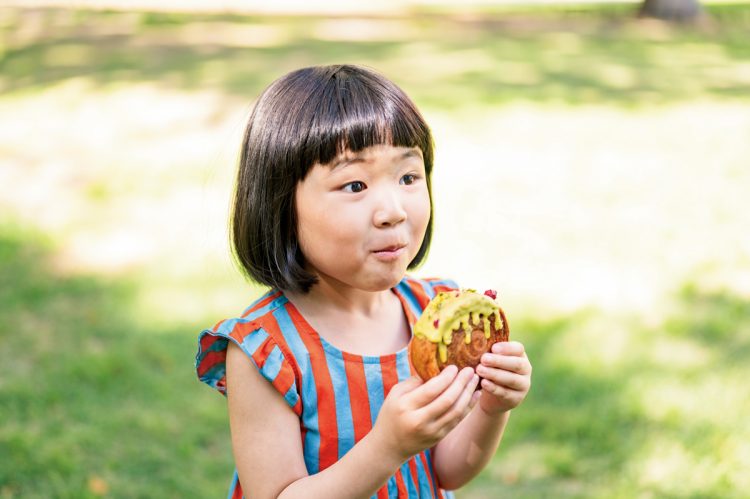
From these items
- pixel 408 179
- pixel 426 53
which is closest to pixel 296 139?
pixel 408 179

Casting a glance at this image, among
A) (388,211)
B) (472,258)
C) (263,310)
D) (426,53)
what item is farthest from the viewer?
(426,53)

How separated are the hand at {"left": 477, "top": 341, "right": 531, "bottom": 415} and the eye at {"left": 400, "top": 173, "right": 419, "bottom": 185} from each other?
1.11ft

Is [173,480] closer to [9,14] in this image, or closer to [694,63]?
[694,63]

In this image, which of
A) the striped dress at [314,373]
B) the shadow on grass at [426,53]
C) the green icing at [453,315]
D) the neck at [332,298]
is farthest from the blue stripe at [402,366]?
the shadow on grass at [426,53]

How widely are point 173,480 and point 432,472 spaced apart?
5.30ft

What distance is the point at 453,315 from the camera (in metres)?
1.61

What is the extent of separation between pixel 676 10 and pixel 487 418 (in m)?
15.4

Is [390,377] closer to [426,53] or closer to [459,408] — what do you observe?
[459,408]

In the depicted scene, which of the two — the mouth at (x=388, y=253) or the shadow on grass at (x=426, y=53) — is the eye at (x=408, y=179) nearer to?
the mouth at (x=388, y=253)

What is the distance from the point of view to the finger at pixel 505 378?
5.24ft

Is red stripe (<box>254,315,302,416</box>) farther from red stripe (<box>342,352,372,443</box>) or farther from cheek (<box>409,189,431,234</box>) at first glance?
cheek (<box>409,189,431,234</box>)

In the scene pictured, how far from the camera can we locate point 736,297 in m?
4.60

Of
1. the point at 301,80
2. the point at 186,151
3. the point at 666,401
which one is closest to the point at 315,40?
the point at 186,151

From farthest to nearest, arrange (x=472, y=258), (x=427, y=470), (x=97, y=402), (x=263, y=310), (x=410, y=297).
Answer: (x=472, y=258) < (x=97, y=402) < (x=410, y=297) < (x=427, y=470) < (x=263, y=310)
